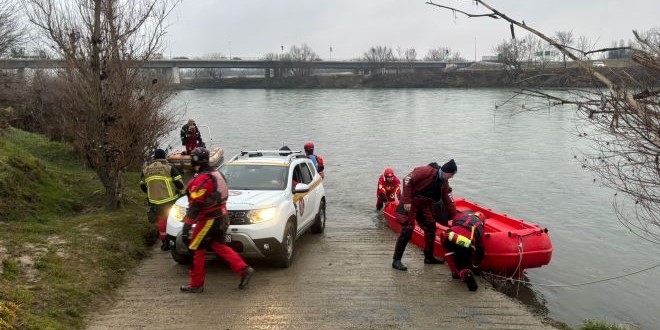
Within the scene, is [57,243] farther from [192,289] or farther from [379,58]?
[379,58]

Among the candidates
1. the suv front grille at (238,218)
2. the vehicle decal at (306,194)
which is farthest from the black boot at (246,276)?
the vehicle decal at (306,194)

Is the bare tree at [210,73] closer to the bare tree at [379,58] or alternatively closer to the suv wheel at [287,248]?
the bare tree at [379,58]

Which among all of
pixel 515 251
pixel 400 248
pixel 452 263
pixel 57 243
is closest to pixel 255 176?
pixel 400 248

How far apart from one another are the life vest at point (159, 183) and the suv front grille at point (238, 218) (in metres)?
1.87

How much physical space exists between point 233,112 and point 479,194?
37.7m

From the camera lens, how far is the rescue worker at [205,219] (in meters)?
6.86

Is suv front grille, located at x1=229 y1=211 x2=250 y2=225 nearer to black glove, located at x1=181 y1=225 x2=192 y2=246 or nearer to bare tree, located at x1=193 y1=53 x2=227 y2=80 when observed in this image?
black glove, located at x1=181 y1=225 x2=192 y2=246

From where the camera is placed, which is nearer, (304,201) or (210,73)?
(304,201)

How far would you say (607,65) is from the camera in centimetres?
337

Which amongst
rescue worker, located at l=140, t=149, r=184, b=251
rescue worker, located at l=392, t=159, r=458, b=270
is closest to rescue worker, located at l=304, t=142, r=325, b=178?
rescue worker, located at l=140, t=149, r=184, b=251

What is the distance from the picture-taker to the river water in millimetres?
10180

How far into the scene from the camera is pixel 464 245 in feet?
25.0

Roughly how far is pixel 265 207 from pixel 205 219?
1.15m

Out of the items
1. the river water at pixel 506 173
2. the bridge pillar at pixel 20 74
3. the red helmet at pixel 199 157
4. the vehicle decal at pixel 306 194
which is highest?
the bridge pillar at pixel 20 74
